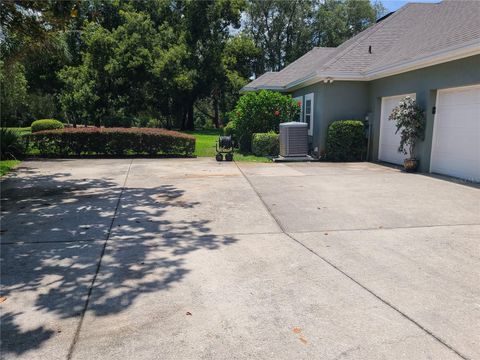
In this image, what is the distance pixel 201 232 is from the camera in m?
5.47

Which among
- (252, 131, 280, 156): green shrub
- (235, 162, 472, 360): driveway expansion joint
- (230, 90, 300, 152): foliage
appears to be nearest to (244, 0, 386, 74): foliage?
(230, 90, 300, 152): foliage

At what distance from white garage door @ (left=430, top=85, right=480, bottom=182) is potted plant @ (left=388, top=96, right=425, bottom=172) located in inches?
16.5

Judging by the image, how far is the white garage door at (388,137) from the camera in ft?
41.6

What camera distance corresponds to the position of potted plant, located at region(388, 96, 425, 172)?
427 inches

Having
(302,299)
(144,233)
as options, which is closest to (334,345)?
(302,299)

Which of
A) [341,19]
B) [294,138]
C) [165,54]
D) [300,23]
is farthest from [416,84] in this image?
[300,23]

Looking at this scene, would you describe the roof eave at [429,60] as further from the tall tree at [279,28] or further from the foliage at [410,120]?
the tall tree at [279,28]

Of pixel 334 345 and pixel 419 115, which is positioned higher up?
pixel 419 115

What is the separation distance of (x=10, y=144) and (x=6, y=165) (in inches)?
88.5

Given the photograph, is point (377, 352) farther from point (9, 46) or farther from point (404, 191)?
point (9, 46)

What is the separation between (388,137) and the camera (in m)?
13.2

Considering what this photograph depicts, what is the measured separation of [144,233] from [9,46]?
9.74 metres

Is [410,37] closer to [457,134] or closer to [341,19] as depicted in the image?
Result: [457,134]

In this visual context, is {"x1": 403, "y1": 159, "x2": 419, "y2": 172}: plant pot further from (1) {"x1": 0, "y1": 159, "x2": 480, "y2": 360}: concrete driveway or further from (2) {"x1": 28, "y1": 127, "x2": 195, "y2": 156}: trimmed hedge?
(2) {"x1": 28, "y1": 127, "x2": 195, "y2": 156}: trimmed hedge
